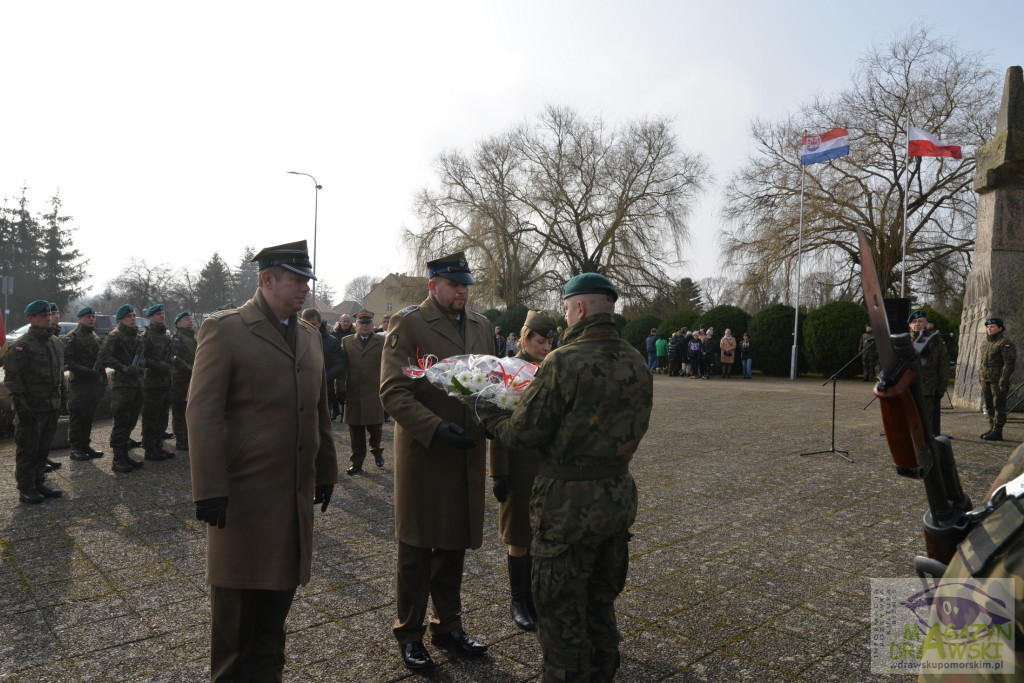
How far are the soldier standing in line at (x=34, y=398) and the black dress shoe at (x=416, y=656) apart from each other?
5.41 metres

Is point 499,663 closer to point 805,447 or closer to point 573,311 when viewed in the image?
point 573,311

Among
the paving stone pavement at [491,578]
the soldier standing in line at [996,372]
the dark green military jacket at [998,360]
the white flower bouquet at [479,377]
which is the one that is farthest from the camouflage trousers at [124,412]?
the dark green military jacket at [998,360]

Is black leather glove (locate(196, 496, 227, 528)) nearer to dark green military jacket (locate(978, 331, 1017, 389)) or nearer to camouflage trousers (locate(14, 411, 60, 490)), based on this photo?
camouflage trousers (locate(14, 411, 60, 490))

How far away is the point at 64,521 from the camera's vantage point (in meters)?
6.26

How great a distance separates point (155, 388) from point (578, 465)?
8631 millimetres

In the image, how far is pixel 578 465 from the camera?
2.91 metres

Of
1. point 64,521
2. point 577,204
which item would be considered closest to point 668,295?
point 577,204

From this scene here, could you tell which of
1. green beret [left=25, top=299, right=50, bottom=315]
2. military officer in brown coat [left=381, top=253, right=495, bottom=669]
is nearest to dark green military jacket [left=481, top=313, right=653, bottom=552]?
military officer in brown coat [left=381, top=253, right=495, bottom=669]

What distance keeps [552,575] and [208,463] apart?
148cm

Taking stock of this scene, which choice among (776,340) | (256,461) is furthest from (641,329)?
(256,461)

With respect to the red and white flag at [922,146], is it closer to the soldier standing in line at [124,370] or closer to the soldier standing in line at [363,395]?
the soldier standing in line at [363,395]

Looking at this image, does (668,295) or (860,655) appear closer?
(860,655)

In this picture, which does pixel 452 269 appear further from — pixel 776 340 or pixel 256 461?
pixel 776 340

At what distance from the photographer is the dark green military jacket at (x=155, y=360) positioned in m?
9.69
